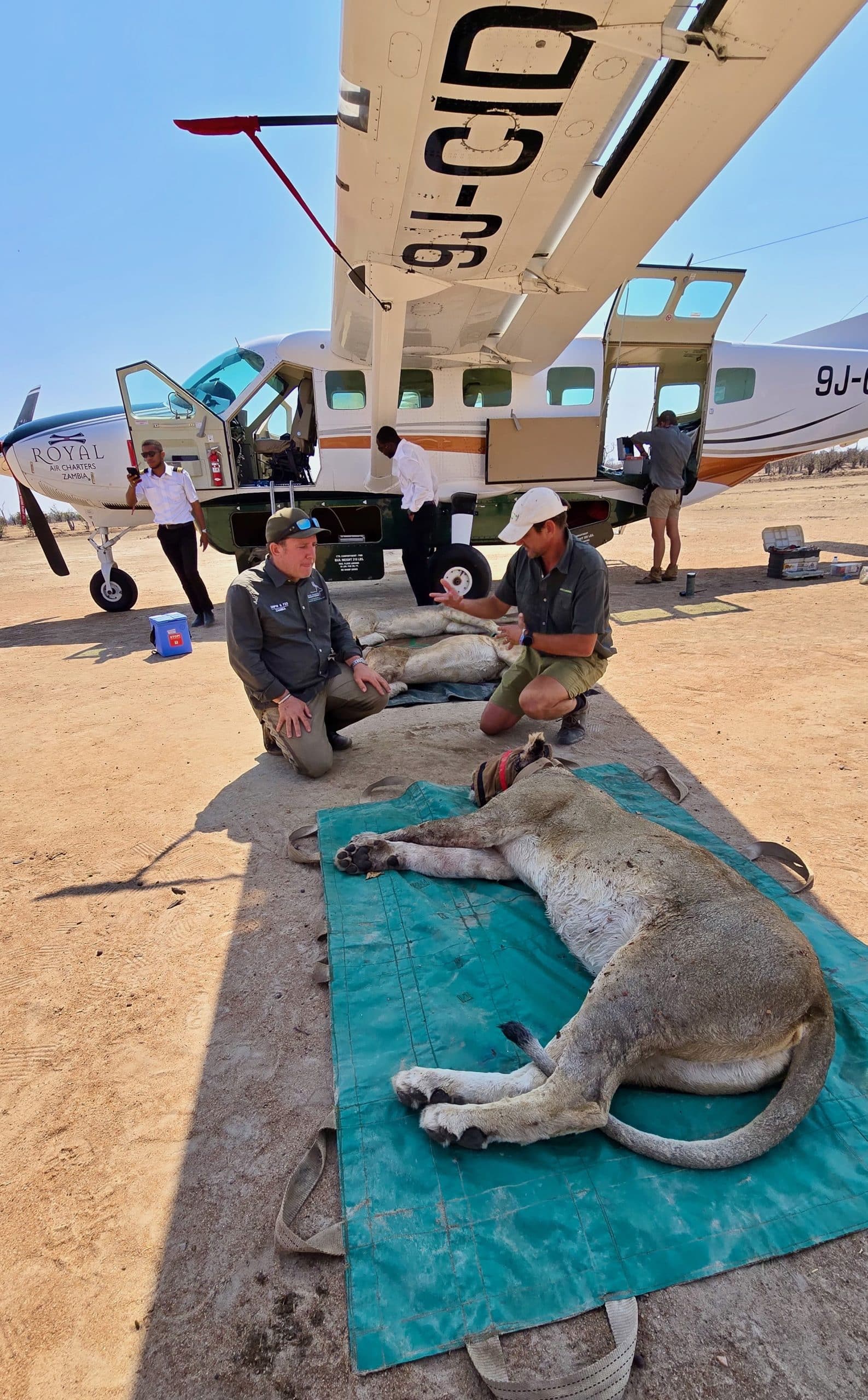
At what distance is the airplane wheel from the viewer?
11531 millimetres

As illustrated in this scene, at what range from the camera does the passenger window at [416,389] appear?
10.6 meters

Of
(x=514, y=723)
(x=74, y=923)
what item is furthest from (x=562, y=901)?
(x=514, y=723)

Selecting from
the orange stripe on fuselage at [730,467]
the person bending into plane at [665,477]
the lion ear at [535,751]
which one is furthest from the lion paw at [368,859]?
the orange stripe on fuselage at [730,467]

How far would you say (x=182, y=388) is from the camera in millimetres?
9961

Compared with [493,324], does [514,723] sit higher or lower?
lower

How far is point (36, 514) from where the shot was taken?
11.0 meters

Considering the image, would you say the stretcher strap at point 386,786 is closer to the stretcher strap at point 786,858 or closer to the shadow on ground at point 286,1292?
the shadow on ground at point 286,1292

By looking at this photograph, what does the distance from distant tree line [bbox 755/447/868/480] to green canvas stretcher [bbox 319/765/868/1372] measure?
1650 inches

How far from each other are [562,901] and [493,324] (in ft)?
27.7

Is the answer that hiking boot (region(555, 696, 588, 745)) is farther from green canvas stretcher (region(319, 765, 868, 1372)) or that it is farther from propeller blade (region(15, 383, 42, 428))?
propeller blade (region(15, 383, 42, 428))

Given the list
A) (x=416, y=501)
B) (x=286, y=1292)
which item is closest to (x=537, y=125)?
(x=416, y=501)

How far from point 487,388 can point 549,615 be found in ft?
22.8

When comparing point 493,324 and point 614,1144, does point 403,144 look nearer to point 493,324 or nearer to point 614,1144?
point 493,324

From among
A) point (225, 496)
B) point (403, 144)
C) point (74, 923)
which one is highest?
point (403, 144)
